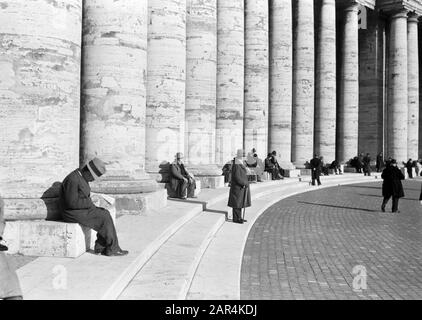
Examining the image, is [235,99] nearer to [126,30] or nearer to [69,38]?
[126,30]

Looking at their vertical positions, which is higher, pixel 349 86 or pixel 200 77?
pixel 349 86

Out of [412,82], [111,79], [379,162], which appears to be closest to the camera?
[111,79]

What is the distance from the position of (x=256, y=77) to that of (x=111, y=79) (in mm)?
16803

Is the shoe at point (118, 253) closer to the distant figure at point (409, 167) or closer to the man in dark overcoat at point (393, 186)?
the man in dark overcoat at point (393, 186)

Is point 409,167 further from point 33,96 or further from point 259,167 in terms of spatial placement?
point 33,96

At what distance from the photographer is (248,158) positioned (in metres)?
26.0

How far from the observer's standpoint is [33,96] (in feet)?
26.1

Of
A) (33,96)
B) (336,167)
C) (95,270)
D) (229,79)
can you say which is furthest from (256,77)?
(95,270)

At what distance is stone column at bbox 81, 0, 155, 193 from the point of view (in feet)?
38.8

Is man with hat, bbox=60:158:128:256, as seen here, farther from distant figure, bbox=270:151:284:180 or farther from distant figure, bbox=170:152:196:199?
distant figure, bbox=270:151:284:180

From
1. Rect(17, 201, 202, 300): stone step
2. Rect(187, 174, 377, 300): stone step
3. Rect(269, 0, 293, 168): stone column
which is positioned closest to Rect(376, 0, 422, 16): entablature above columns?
Rect(269, 0, 293, 168): stone column

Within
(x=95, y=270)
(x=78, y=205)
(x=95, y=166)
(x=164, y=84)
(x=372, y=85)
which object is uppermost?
(x=372, y=85)
